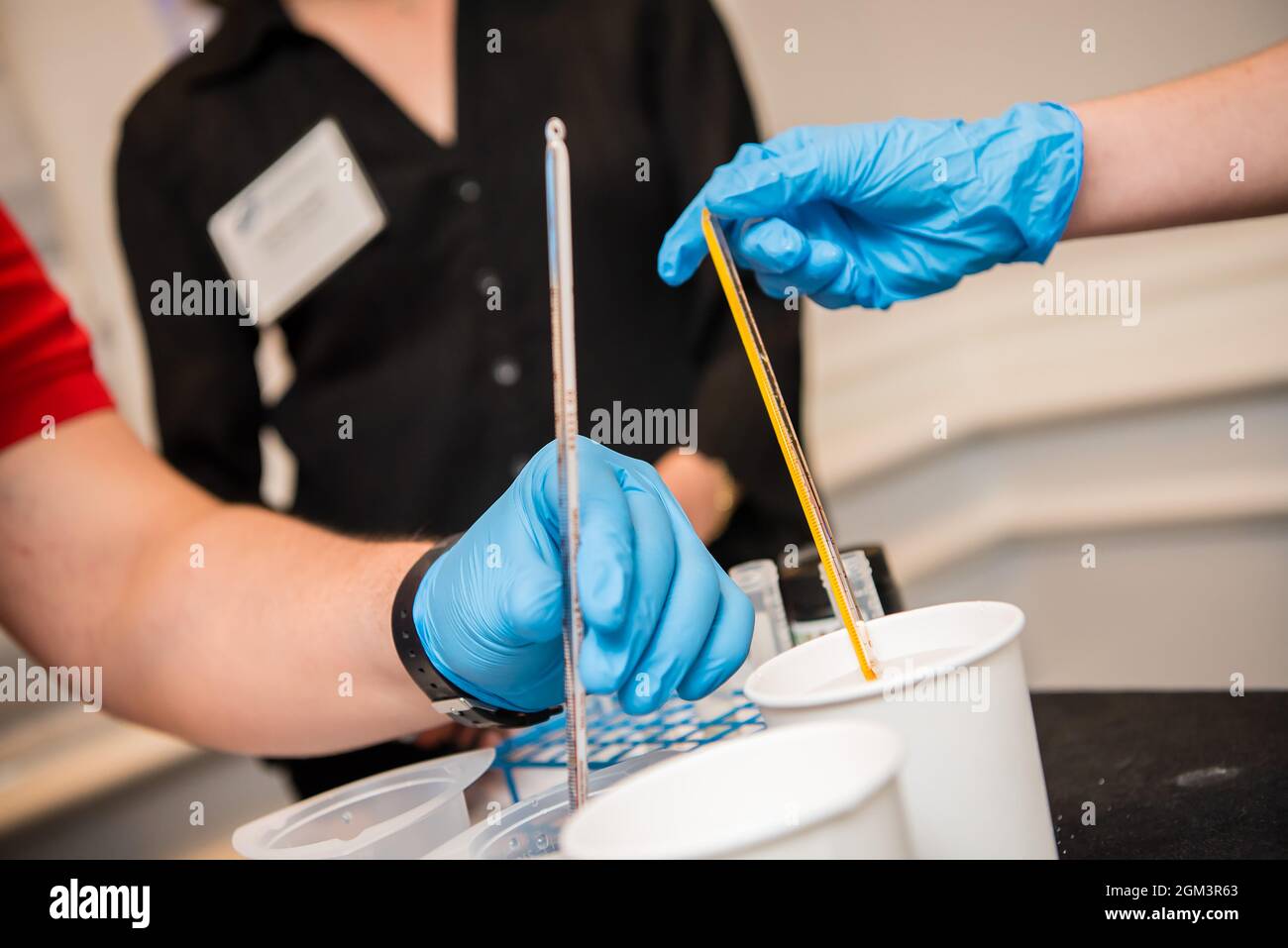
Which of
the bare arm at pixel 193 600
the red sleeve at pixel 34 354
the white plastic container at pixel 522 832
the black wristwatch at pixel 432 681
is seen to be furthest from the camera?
the red sleeve at pixel 34 354

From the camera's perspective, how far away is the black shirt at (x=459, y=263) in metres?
1.18

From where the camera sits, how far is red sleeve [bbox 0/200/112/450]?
0.93 m

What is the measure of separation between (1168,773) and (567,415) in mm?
499

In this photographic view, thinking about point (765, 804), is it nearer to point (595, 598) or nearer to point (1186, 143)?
point (595, 598)

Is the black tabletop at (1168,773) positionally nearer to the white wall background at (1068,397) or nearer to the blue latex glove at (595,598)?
the blue latex glove at (595,598)

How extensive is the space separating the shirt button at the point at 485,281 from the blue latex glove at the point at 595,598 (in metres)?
0.61

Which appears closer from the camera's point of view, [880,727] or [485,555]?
[880,727]

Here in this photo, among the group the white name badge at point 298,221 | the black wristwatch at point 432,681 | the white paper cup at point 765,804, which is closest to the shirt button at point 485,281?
the white name badge at point 298,221

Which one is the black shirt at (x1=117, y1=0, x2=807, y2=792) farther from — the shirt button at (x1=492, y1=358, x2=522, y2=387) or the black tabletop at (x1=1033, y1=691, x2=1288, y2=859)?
the black tabletop at (x1=1033, y1=691, x2=1288, y2=859)

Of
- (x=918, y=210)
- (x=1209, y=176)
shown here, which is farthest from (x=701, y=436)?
(x=1209, y=176)
